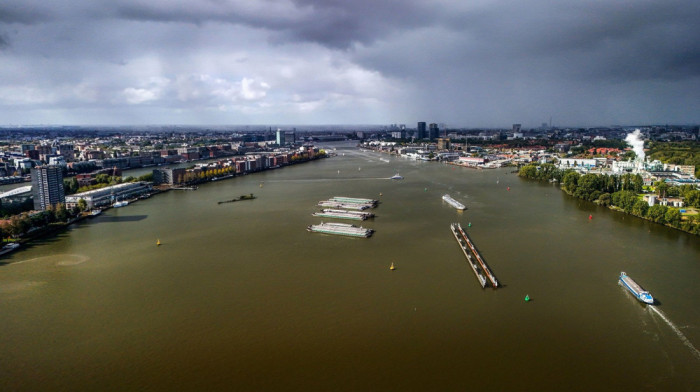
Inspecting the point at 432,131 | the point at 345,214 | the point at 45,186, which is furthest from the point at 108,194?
the point at 432,131

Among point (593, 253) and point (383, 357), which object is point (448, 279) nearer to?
point (383, 357)

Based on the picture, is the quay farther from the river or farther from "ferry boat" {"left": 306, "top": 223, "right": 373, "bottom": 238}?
"ferry boat" {"left": 306, "top": 223, "right": 373, "bottom": 238}

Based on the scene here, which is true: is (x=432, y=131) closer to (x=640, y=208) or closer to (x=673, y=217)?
(x=640, y=208)

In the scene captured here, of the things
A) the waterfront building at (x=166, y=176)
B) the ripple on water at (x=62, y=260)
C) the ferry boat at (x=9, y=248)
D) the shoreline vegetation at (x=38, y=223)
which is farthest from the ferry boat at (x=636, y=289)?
the waterfront building at (x=166, y=176)

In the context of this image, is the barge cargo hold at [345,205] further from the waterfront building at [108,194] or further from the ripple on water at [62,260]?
the waterfront building at [108,194]

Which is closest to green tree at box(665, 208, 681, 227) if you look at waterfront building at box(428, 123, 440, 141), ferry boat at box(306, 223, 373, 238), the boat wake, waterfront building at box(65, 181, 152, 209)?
the boat wake

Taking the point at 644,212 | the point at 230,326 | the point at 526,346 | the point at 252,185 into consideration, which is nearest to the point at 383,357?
the point at 526,346
